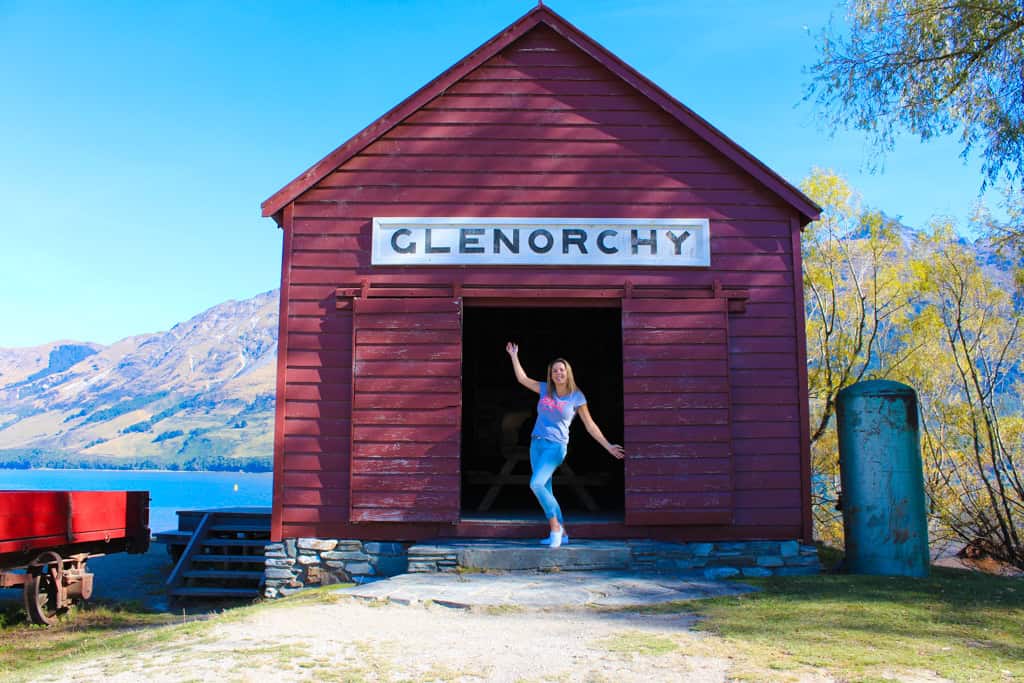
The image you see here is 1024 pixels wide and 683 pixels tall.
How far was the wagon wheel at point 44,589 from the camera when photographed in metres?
9.30

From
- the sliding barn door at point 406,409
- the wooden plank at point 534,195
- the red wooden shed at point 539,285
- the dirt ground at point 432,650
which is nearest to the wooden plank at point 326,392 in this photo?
the red wooden shed at point 539,285

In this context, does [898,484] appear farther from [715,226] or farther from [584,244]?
[584,244]

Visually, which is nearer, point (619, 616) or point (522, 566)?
point (619, 616)

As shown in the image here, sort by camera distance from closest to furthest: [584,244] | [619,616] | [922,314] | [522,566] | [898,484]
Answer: [619,616] < [522,566] < [898,484] < [584,244] < [922,314]

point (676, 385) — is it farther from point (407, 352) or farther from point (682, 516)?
point (407, 352)

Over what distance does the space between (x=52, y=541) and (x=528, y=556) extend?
5.65m

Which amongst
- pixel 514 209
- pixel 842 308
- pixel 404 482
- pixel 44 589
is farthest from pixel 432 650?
pixel 842 308

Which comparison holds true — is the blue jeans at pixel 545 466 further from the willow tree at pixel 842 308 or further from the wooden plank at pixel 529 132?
the willow tree at pixel 842 308

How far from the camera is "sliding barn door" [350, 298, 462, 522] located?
9078 millimetres

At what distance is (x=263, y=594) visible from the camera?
9.70m

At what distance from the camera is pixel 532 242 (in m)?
9.45

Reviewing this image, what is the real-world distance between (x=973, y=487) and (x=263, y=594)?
39.0 ft

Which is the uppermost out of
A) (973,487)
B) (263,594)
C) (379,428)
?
(379,428)

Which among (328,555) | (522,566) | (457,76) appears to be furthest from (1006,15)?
(328,555)
